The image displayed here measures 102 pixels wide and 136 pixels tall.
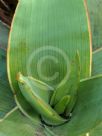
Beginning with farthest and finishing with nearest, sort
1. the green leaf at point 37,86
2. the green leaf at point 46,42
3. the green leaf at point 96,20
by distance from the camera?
1. the green leaf at point 96,20
2. the green leaf at point 46,42
3. the green leaf at point 37,86

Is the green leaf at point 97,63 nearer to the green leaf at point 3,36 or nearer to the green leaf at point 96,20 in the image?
the green leaf at point 96,20

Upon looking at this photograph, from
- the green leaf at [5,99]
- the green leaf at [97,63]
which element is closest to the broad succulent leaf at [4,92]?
the green leaf at [5,99]

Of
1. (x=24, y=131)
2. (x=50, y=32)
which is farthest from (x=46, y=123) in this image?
(x=50, y=32)

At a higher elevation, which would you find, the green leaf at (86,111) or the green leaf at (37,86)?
the green leaf at (37,86)

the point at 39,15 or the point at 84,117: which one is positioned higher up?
the point at 39,15

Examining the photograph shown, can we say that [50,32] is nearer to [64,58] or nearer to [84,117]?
[64,58]

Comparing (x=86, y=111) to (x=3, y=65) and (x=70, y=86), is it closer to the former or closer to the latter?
(x=70, y=86)

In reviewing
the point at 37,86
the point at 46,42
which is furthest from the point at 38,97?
the point at 46,42
